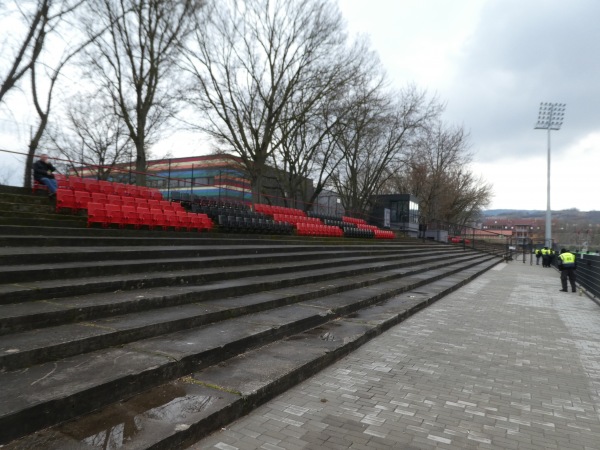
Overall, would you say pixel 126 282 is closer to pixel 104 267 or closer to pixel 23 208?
pixel 104 267

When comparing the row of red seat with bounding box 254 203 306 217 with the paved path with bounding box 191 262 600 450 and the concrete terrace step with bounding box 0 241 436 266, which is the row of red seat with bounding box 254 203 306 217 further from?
the paved path with bounding box 191 262 600 450

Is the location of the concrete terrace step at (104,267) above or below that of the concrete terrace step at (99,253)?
below

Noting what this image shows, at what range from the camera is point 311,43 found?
22281mm

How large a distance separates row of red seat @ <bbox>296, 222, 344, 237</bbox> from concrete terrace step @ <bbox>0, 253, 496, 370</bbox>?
37.9ft

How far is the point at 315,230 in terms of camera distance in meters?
19.4

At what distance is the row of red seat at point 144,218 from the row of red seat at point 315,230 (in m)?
5.93

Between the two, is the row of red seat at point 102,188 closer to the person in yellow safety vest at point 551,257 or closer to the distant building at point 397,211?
the distant building at point 397,211

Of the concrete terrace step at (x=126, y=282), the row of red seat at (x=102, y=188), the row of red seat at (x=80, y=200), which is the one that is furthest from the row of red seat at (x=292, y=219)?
the concrete terrace step at (x=126, y=282)

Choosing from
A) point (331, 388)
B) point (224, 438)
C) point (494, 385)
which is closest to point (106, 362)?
point (224, 438)

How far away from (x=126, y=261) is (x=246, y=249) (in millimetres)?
3842

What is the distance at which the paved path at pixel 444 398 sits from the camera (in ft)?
9.93

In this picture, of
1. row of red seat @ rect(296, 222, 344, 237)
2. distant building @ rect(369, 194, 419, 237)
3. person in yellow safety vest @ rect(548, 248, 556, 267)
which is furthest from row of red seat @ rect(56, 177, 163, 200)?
person in yellow safety vest @ rect(548, 248, 556, 267)

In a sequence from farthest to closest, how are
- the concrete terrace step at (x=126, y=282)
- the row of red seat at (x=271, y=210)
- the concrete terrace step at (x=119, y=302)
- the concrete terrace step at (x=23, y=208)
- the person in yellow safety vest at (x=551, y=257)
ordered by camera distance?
the person in yellow safety vest at (x=551, y=257) < the row of red seat at (x=271, y=210) < the concrete terrace step at (x=23, y=208) < the concrete terrace step at (x=126, y=282) < the concrete terrace step at (x=119, y=302)

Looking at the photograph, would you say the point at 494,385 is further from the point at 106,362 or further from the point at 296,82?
the point at 296,82
